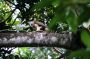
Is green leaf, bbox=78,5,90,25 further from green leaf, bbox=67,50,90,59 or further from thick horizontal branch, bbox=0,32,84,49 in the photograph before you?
thick horizontal branch, bbox=0,32,84,49

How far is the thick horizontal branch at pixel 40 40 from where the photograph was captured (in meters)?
1.72

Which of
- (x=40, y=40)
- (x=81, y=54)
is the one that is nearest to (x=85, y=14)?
(x=81, y=54)

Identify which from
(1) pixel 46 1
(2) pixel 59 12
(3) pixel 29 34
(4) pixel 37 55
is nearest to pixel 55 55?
(4) pixel 37 55

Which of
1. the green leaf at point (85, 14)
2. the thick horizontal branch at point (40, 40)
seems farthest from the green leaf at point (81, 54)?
the thick horizontal branch at point (40, 40)

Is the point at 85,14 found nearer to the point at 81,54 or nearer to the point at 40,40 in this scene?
the point at 81,54

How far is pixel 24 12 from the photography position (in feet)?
11.1

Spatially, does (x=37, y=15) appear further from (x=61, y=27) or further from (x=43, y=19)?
(x=61, y=27)

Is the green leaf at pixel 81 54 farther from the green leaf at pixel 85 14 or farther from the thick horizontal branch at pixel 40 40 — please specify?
the thick horizontal branch at pixel 40 40

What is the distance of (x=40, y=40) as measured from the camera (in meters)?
1.76

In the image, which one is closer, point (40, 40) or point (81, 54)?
point (81, 54)

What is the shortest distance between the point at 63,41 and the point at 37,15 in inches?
73.4

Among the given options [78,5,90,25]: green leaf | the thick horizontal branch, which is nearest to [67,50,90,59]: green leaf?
[78,5,90,25]: green leaf

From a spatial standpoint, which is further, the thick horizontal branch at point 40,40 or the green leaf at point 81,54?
the thick horizontal branch at point 40,40

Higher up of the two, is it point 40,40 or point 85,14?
point 85,14
